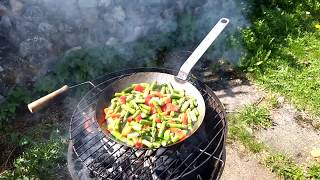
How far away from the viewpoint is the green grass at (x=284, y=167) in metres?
5.30

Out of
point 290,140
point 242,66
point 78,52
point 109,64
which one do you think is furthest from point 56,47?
point 290,140

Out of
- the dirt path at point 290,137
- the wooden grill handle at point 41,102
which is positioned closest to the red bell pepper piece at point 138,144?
the wooden grill handle at point 41,102

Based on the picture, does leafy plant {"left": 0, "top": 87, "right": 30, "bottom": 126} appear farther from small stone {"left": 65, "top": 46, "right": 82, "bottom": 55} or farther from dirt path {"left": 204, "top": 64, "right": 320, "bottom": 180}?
dirt path {"left": 204, "top": 64, "right": 320, "bottom": 180}

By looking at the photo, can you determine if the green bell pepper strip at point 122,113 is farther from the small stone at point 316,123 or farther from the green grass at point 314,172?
the small stone at point 316,123

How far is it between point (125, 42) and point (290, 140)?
3238 millimetres

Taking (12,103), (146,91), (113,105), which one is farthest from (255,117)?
(12,103)

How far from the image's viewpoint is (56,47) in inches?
256

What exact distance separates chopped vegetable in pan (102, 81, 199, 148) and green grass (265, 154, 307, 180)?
1.71m

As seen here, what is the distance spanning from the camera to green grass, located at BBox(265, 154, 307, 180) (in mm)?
5305

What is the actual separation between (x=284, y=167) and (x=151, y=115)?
7.23ft

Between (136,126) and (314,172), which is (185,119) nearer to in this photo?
(136,126)

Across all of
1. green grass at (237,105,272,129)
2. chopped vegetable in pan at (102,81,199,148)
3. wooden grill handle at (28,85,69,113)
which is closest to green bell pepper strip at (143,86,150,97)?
chopped vegetable in pan at (102,81,199,148)

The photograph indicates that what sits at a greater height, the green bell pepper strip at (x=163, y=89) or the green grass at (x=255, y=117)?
the green bell pepper strip at (x=163, y=89)

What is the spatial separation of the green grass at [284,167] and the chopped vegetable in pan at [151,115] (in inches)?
67.2
